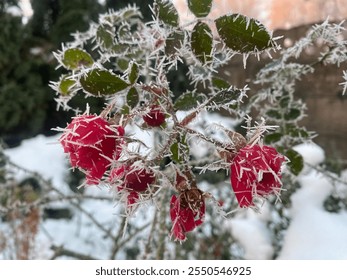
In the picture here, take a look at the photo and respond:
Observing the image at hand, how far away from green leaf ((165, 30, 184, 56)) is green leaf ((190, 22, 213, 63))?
0.03 meters

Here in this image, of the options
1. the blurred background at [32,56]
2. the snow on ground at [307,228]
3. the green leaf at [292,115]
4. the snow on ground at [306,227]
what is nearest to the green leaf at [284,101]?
the green leaf at [292,115]

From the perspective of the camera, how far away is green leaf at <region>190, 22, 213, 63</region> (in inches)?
11.6

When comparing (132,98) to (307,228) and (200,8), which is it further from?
(307,228)

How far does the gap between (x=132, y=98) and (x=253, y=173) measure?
113mm

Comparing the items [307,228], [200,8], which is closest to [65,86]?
[200,8]

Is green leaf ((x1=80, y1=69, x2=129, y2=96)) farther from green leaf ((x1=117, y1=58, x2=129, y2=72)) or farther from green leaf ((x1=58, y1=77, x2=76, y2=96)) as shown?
green leaf ((x1=117, y1=58, x2=129, y2=72))

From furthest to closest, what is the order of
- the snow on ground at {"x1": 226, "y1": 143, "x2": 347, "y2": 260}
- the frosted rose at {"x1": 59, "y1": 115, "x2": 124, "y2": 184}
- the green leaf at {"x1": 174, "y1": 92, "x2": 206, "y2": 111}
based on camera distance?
the snow on ground at {"x1": 226, "y1": 143, "x2": 347, "y2": 260} < the green leaf at {"x1": 174, "y1": 92, "x2": 206, "y2": 111} < the frosted rose at {"x1": 59, "y1": 115, "x2": 124, "y2": 184}

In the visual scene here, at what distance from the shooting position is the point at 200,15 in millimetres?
306

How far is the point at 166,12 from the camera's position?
333 mm

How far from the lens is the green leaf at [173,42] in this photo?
0.33m

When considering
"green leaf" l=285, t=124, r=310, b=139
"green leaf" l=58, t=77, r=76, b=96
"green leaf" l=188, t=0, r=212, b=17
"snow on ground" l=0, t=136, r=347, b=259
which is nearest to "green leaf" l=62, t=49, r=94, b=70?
"green leaf" l=58, t=77, r=76, b=96
